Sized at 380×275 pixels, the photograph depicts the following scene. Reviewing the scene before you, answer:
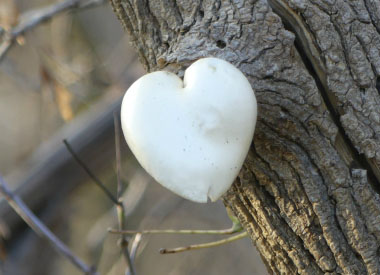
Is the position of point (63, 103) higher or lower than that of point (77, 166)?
higher

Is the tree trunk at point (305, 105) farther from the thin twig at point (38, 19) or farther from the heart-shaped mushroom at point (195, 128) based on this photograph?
the thin twig at point (38, 19)

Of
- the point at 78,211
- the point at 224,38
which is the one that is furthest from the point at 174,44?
the point at 78,211

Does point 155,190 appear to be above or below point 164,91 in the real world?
below

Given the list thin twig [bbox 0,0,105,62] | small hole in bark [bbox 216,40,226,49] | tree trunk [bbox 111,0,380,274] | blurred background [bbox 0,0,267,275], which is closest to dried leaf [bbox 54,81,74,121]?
blurred background [bbox 0,0,267,275]

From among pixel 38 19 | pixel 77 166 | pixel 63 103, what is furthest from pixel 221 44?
pixel 77 166

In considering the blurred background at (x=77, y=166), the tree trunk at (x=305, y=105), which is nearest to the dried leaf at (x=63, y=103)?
the blurred background at (x=77, y=166)

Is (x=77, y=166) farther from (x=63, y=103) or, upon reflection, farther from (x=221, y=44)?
(x=221, y=44)

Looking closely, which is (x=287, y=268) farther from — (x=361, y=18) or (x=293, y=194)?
(x=361, y=18)
